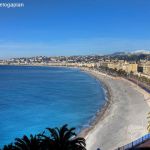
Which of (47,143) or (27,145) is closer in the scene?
(27,145)

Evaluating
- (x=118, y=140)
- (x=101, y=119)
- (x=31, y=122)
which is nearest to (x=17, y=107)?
(x=31, y=122)

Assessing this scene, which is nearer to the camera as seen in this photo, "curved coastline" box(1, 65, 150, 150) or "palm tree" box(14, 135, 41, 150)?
"palm tree" box(14, 135, 41, 150)

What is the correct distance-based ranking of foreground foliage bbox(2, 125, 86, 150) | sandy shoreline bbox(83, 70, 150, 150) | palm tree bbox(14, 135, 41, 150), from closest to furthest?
palm tree bbox(14, 135, 41, 150) < foreground foliage bbox(2, 125, 86, 150) < sandy shoreline bbox(83, 70, 150, 150)

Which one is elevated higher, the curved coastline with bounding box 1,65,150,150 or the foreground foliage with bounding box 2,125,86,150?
the foreground foliage with bounding box 2,125,86,150

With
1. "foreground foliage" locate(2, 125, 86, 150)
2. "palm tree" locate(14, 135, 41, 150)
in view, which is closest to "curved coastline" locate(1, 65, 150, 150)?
"foreground foliage" locate(2, 125, 86, 150)

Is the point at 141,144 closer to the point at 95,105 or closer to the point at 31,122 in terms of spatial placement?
the point at 31,122

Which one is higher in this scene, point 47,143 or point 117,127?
point 47,143

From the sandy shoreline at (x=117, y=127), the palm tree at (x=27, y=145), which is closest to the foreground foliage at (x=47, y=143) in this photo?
the palm tree at (x=27, y=145)

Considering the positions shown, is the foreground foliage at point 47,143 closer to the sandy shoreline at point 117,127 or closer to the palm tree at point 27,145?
the palm tree at point 27,145

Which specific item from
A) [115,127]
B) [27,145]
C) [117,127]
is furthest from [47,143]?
[117,127]

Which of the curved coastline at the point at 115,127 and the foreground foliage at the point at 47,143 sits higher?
the foreground foliage at the point at 47,143

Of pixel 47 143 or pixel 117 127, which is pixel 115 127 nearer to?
pixel 117 127

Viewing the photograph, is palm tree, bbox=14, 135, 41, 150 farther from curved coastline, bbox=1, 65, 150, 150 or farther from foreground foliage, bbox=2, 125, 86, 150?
curved coastline, bbox=1, 65, 150, 150

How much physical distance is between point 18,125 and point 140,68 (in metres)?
130
